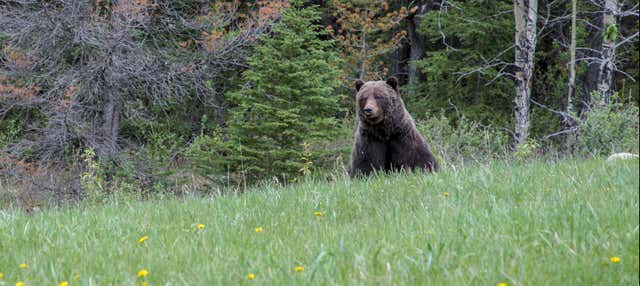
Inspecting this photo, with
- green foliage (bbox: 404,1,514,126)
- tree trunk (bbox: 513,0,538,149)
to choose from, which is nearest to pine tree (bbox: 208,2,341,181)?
tree trunk (bbox: 513,0,538,149)

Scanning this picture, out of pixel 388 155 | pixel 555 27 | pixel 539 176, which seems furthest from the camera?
pixel 555 27

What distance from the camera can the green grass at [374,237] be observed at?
2.90 meters

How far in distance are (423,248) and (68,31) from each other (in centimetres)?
1261

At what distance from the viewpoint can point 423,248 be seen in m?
3.35

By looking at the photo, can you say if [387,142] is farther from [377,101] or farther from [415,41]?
[415,41]

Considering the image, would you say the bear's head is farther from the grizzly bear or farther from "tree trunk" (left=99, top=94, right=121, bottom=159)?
"tree trunk" (left=99, top=94, right=121, bottom=159)

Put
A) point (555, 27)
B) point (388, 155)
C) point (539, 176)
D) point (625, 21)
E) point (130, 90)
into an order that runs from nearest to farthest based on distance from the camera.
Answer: point (539, 176), point (388, 155), point (130, 90), point (555, 27), point (625, 21)

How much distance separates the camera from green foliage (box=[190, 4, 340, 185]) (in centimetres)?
1372

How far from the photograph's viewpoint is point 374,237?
3.80 metres

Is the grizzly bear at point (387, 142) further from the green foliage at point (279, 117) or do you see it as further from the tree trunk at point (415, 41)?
the tree trunk at point (415, 41)

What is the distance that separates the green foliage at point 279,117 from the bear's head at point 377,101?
4.74m

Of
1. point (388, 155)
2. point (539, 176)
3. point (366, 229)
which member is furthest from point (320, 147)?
point (366, 229)

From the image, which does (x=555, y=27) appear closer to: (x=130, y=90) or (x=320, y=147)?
(x=320, y=147)

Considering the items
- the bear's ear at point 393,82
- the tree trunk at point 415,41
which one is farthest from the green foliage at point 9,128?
the tree trunk at point 415,41
